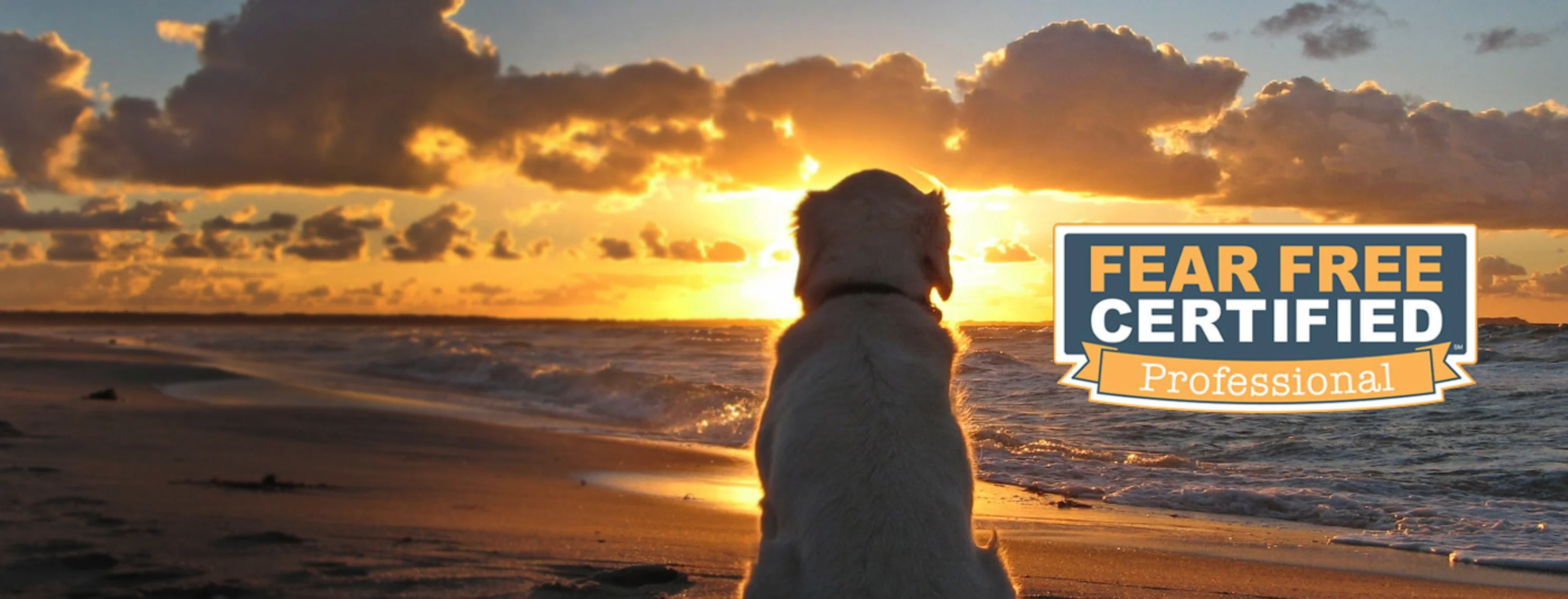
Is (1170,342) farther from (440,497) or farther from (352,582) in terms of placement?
(352,582)

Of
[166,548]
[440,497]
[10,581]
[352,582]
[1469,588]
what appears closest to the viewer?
[10,581]

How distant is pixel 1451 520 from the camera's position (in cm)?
860

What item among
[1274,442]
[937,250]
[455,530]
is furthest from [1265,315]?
[937,250]

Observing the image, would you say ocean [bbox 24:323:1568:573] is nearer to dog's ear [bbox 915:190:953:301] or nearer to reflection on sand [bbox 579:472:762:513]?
dog's ear [bbox 915:190:953:301]

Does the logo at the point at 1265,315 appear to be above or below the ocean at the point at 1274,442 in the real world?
above

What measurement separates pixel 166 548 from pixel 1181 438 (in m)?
10.1

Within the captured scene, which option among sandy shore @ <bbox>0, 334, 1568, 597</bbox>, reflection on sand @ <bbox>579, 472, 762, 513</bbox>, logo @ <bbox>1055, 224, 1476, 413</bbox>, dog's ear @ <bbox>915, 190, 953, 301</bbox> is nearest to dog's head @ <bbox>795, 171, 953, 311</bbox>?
dog's ear @ <bbox>915, 190, 953, 301</bbox>

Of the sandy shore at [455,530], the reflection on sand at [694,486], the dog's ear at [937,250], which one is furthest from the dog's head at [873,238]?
the reflection on sand at [694,486]

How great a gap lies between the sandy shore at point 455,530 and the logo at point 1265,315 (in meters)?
5.70

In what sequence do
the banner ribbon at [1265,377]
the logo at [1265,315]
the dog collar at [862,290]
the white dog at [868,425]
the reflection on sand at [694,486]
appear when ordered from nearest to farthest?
the white dog at [868,425]
the dog collar at [862,290]
the reflection on sand at [694,486]
the banner ribbon at [1265,377]
the logo at [1265,315]

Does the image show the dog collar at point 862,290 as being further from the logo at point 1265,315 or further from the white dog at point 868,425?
the logo at point 1265,315

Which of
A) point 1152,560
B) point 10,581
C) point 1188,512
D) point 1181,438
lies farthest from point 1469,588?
point 10,581

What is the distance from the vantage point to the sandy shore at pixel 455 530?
5.66 m

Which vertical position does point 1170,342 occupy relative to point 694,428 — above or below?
above
